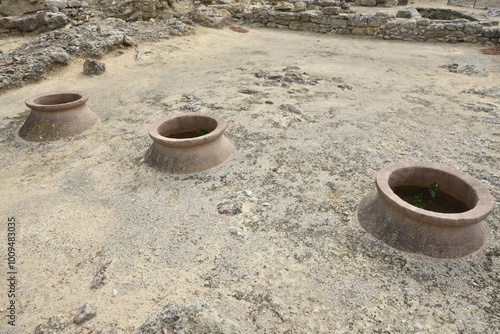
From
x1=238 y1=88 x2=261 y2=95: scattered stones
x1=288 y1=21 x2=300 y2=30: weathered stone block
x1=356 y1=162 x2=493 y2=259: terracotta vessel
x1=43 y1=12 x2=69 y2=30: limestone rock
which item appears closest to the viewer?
x1=356 y1=162 x2=493 y2=259: terracotta vessel

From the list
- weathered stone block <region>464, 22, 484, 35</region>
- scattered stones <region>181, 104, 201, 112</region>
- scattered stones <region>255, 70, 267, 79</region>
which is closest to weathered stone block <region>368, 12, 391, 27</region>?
weathered stone block <region>464, 22, 484, 35</region>

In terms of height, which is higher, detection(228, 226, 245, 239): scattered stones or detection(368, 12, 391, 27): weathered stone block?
detection(368, 12, 391, 27): weathered stone block

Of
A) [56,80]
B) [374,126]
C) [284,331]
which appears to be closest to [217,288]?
[284,331]

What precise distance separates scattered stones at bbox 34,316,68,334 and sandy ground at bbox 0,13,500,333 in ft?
0.17

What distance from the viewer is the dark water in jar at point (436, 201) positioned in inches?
126

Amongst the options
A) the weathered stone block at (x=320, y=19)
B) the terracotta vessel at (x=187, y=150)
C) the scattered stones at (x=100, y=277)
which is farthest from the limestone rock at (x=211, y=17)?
the scattered stones at (x=100, y=277)

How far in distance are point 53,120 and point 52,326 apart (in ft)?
12.5

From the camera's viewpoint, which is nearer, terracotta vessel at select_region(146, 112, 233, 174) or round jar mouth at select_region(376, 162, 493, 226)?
round jar mouth at select_region(376, 162, 493, 226)

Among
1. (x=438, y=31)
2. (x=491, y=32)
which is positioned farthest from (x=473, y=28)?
(x=438, y=31)

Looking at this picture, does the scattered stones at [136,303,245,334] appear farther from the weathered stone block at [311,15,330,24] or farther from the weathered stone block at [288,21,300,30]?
the weathered stone block at [288,21,300,30]

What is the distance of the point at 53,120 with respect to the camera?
5.05 meters

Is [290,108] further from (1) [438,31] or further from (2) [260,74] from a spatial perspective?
(1) [438,31]

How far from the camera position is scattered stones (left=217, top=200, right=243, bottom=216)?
11.0ft

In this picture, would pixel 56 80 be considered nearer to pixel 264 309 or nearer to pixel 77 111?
pixel 77 111
